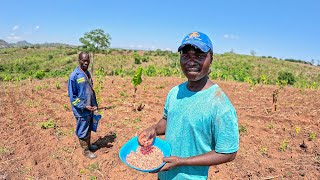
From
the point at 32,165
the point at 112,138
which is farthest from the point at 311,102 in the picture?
the point at 32,165

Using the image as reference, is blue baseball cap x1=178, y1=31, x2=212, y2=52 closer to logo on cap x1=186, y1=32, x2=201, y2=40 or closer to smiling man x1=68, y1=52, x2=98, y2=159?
logo on cap x1=186, y1=32, x2=201, y2=40

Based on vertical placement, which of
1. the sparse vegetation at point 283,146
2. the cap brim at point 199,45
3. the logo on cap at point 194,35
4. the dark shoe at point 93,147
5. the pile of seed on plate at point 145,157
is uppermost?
the logo on cap at point 194,35

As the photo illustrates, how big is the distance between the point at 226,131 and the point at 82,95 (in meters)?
3.60

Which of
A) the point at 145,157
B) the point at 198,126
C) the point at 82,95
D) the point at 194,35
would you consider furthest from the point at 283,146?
the point at 194,35

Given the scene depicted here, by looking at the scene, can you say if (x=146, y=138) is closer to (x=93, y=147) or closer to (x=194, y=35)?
(x=194, y=35)

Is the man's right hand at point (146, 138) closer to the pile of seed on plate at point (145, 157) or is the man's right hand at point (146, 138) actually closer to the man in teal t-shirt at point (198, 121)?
the pile of seed on plate at point (145, 157)

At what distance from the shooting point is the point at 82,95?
471cm

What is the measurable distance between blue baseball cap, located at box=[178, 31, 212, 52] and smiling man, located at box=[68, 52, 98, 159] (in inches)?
131

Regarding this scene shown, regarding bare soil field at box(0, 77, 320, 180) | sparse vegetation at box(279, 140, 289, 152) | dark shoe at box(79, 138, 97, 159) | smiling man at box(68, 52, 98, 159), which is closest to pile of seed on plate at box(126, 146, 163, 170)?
bare soil field at box(0, 77, 320, 180)

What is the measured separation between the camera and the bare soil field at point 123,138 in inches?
188

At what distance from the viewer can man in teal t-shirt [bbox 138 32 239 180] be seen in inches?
61.5

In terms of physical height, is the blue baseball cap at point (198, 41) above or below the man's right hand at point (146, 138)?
above

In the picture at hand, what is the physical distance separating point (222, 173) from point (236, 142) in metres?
3.38

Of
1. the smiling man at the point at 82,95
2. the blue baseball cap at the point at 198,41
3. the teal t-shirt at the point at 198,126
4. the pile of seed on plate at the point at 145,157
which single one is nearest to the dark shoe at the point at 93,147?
the smiling man at the point at 82,95
